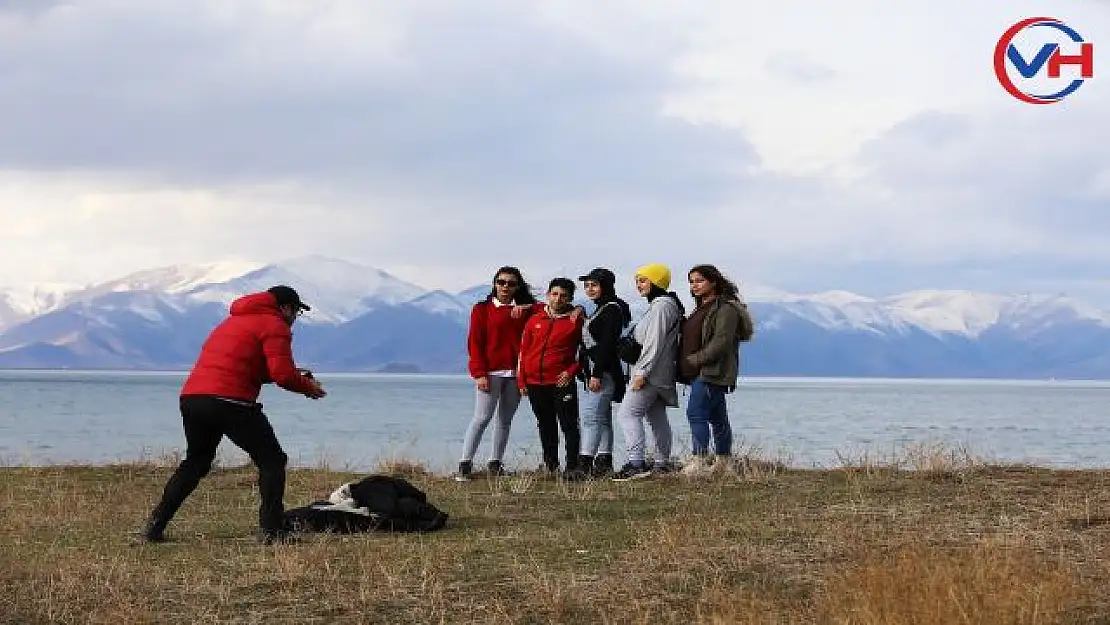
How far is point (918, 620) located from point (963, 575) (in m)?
0.65

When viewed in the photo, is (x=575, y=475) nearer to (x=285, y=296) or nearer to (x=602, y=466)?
(x=602, y=466)

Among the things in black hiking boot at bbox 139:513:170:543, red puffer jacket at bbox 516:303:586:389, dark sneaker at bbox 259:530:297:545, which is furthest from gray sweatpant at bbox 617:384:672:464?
black hiking boot at bbox 139:513:170:543

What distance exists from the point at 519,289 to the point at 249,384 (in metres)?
4.24

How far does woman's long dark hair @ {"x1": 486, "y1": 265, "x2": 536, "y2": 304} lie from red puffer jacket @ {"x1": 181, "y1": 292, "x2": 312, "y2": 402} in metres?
3.88

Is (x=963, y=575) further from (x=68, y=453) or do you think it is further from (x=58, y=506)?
(x=68, y=453)

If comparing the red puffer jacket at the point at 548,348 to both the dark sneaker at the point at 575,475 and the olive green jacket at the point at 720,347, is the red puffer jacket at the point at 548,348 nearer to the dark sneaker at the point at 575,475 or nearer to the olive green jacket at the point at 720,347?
the dark sneaker at the point at 575,475

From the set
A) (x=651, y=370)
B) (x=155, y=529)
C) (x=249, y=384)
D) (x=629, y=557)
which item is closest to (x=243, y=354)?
(x=249, y=384)

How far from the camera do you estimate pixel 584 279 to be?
42.9ft

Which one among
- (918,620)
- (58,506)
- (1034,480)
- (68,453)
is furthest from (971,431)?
(918,620)

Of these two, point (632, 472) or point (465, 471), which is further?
point (465, 471)

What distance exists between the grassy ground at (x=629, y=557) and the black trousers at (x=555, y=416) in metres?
0.60

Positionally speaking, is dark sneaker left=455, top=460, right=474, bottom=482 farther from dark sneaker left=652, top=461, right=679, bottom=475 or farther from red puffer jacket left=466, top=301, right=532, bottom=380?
dark sneaker left=652, top=461, right=679, bottom=475

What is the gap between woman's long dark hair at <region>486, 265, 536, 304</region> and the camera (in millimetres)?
13000

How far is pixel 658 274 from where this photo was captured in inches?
511
